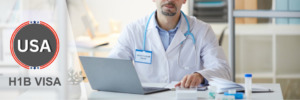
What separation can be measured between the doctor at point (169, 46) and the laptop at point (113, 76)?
474 millimetres

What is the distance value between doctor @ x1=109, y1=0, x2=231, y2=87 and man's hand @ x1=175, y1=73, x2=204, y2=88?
0.40 metres

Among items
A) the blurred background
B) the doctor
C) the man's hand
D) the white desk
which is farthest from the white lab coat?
the blurred background

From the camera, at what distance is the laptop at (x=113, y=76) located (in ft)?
6.13

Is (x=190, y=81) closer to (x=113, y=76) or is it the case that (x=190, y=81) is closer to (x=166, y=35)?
(x=113, y=76)

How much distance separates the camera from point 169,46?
100 inches

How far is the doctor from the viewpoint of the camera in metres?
2.54

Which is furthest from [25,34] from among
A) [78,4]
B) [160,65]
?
[78,4]

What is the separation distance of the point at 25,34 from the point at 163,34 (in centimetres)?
108

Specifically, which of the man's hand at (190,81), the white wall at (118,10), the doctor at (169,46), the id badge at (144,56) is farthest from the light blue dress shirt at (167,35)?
the white wall at (118,10)

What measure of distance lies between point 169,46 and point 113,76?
69 cm

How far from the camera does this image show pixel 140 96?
6.26ft

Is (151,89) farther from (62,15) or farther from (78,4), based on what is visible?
(78,4)

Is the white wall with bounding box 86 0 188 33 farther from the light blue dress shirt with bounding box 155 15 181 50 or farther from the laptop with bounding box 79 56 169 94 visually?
the laptop with bounding box 79 56 169 94

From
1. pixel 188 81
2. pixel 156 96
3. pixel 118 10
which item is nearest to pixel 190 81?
pixel 188 81
